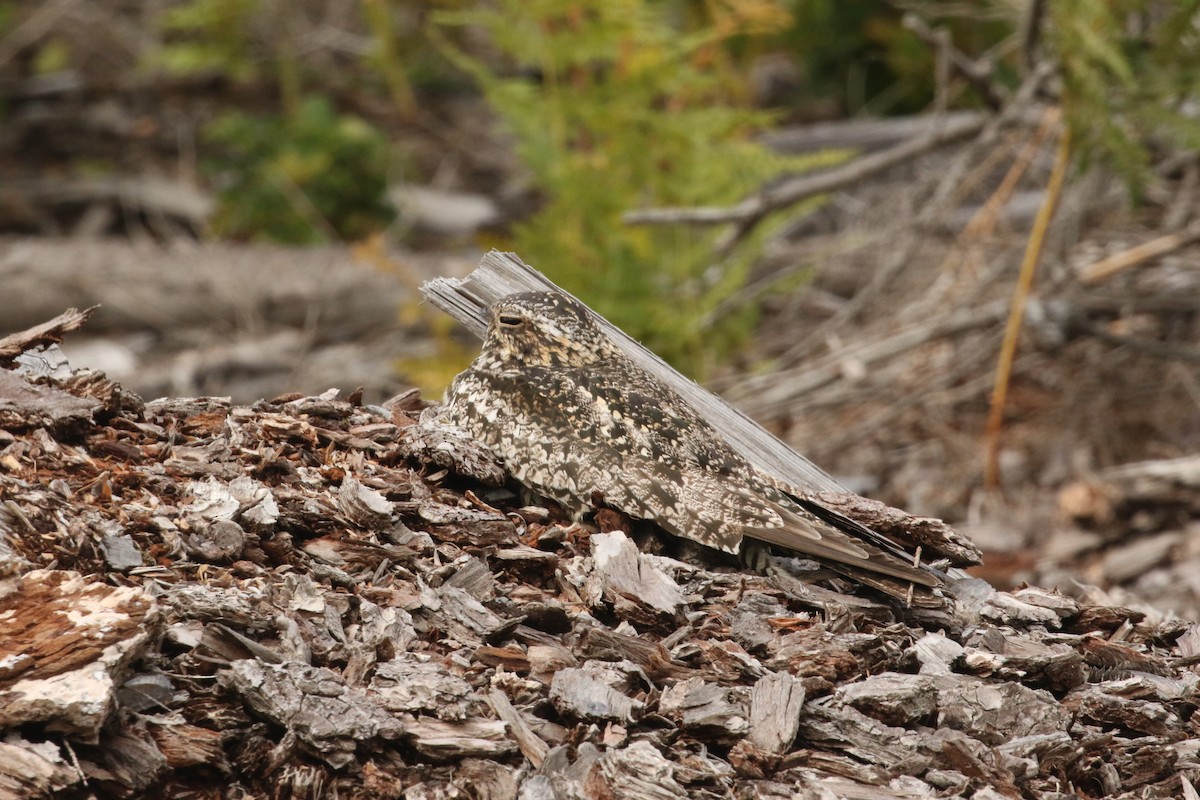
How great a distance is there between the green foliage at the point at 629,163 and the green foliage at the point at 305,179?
2515 millimetres

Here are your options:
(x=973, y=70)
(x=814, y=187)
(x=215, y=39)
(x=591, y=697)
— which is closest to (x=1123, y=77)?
(x=973, y=70)

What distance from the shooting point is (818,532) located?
3152 millimetres

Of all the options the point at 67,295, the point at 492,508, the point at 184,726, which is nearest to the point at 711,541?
the point at 492,508

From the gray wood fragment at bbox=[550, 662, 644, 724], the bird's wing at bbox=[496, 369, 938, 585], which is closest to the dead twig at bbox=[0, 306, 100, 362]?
the bird's wing at bbox=[496, 369, 938, 585]

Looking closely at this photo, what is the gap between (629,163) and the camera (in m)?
7.48

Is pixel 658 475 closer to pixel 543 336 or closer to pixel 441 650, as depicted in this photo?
pixel 543 336

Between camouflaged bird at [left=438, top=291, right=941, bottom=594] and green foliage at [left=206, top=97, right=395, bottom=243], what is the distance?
6530 mm

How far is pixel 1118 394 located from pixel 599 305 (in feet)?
9.41

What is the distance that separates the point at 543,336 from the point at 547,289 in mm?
403

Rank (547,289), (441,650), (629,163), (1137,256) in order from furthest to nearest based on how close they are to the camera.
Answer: (629,163) → (1137,256) → (547,289) → (441,650)

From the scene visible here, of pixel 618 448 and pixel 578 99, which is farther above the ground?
pixel 578 99

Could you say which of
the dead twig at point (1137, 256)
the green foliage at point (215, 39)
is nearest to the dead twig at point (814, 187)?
the dead twig at point (1137, 256)

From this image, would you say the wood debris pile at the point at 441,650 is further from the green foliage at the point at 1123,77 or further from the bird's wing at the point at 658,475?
the green foliage at the point at 1123,77

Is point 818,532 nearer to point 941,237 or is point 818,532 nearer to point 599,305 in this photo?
point 599,305
